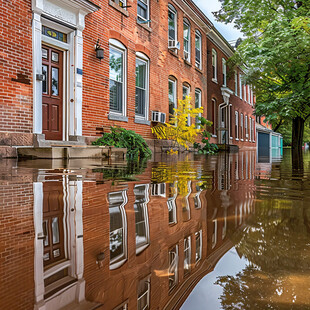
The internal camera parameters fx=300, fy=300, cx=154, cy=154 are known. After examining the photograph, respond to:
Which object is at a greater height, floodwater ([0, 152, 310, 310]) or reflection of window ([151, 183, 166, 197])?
reflection of window ([151, 183, 166, 197])

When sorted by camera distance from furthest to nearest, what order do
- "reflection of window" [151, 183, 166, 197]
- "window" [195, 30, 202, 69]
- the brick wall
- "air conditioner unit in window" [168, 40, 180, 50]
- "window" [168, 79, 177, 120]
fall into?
1. "window" [195, 30, 202, 69]
2. "window" [168, 79, 177, 120]
3. "air conditioner unit in window" [168, 40, 180, 50]
4. the brick wall
5. "reflection of window" [151, 183, 166, 197]

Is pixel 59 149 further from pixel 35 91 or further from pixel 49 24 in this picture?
pixel 49 24

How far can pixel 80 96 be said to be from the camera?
7.59 metres

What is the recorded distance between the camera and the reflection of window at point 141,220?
0.92 meters

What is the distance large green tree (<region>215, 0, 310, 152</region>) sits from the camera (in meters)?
12.5

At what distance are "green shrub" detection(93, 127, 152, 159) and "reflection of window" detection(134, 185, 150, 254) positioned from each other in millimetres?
6126

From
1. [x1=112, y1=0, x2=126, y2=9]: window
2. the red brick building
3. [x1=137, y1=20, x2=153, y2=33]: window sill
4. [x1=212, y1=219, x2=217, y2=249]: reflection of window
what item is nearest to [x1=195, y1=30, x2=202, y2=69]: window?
the red brick building

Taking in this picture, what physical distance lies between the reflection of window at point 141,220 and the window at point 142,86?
872cm

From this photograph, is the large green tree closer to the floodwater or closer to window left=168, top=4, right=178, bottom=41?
window left=168, top=4, right=178, bottom=41

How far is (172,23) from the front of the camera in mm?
12914

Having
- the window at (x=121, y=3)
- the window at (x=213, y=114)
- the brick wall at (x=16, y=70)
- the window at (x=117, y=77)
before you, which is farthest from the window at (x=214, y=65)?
the brick wall at (x=16, y=70)

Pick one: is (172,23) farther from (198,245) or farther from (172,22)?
(198,245)

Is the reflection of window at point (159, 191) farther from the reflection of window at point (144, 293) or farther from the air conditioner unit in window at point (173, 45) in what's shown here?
the air conditioner unit in window at point (173, 45)

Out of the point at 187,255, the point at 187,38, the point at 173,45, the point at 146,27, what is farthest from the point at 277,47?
the point at 187,255
